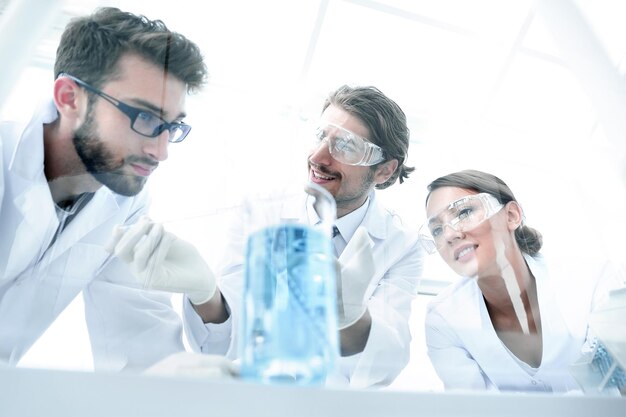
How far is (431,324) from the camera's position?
4.41ft

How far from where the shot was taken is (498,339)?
4.13ft

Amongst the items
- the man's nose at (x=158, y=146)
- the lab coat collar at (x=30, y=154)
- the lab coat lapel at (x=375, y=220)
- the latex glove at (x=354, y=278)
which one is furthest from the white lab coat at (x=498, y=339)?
the lab coat collar at (x=30, y=154)

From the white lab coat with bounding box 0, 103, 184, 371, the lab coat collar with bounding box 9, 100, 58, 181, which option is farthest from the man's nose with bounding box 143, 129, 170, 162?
the lab coat collar with bounding box 9, 100, 58, 181

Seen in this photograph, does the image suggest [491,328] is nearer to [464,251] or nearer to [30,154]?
[464,251]

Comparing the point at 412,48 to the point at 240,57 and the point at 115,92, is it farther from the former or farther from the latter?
the point at 115,92

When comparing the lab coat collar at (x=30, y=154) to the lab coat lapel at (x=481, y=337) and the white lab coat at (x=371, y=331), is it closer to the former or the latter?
the white lab coat at (x=371, y=331)

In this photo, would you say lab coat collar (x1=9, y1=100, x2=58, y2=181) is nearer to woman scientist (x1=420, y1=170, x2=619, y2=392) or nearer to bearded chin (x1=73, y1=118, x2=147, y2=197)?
bearded chin (x1=73, y1=118, x2=147, y2=197)

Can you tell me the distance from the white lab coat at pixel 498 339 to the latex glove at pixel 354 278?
16.2 inches

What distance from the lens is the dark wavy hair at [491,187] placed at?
4.82 feet

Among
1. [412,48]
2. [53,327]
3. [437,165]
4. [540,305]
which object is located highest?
[412,48]

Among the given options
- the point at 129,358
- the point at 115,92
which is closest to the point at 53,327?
the point at 129,358

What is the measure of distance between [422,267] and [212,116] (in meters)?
0.77

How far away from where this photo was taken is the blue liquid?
1.93 feet

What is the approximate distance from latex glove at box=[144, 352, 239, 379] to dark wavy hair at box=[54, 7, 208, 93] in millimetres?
829
